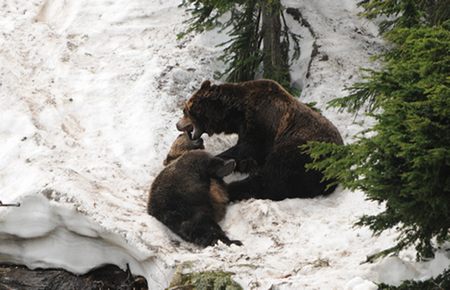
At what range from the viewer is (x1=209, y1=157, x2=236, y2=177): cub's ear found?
28.8ft

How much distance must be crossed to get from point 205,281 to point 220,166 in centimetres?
245

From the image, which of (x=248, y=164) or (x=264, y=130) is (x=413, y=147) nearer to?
(x=248, y=164)

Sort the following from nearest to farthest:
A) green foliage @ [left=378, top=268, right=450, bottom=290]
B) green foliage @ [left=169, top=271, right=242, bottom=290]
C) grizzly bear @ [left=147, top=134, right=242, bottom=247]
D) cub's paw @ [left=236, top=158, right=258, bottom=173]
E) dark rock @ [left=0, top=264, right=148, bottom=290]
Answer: green foliage @ [left=378, top=268, right=450, bottom=290], green foliage @ [left=169, top=271, right=242, bottom=290], dark rock @ [left=0, top=264, right=148, bottom=290], grizzly bear @ [left=147, top=134, right=242, bottom=247], cub's paw @ [left=236, top=158, right=258, bottom=173]

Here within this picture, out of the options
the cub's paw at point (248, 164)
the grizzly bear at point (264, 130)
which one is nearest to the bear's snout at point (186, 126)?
the grizzly bear at point (264, 130)

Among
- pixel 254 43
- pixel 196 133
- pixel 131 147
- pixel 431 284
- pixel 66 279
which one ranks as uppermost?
pixel 431 284

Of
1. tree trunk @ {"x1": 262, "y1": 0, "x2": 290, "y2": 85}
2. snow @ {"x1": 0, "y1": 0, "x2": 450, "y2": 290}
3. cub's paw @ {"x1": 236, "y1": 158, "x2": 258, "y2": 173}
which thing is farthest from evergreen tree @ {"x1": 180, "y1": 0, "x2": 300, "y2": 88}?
cub's paw @ {"x1": 236, "y1": 158, "x2": 258, "y2": 173}

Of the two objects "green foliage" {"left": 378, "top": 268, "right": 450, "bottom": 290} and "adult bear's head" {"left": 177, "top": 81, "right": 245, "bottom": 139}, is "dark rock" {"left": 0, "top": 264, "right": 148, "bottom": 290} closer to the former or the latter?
"adult bear's head" {"left": 177, "top": 81, "right": 245, "bottom": 139}

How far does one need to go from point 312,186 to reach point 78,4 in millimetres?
7110

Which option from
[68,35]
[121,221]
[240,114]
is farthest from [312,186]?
[68,35]

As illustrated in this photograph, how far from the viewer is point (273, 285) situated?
610cm

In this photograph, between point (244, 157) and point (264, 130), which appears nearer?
point (244, 157)

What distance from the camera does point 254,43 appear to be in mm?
11758

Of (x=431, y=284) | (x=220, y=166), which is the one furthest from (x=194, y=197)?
(x=431, y=284)

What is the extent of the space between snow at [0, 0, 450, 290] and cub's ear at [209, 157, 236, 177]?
0.47m
